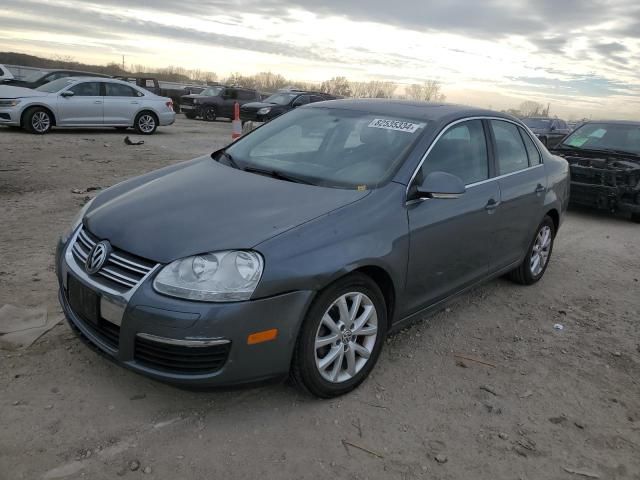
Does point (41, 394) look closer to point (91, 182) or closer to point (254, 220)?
point (254, 220)

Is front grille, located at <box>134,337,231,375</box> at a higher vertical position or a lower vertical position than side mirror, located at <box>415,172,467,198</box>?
lower

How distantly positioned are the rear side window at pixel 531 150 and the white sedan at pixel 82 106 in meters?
12.1

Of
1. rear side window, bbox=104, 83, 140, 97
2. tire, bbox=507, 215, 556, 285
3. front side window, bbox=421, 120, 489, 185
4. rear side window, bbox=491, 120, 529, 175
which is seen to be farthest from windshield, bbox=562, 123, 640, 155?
rear side window, bbox=104, 83, 140, 97

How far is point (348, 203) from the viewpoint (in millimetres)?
3119

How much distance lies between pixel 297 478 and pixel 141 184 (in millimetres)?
2171

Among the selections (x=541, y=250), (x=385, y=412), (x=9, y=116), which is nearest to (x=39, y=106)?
(x=9, y=116)

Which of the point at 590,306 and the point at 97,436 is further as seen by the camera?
the point at 590,306

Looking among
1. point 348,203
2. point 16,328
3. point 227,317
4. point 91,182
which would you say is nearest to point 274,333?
point 227,317

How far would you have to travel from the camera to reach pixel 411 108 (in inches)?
160

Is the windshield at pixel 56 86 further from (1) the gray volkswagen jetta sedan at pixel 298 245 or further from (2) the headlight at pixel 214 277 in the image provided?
(2) the headlight at pixel 214 277

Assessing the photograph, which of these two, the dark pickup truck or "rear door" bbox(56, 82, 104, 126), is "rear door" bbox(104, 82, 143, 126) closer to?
"rear door" bbox(56, 82, 104, 126)

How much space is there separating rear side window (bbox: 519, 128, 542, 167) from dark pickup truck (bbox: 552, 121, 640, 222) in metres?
3.86

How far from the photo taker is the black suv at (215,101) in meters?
23.5

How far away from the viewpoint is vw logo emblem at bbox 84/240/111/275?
9.29 feet
